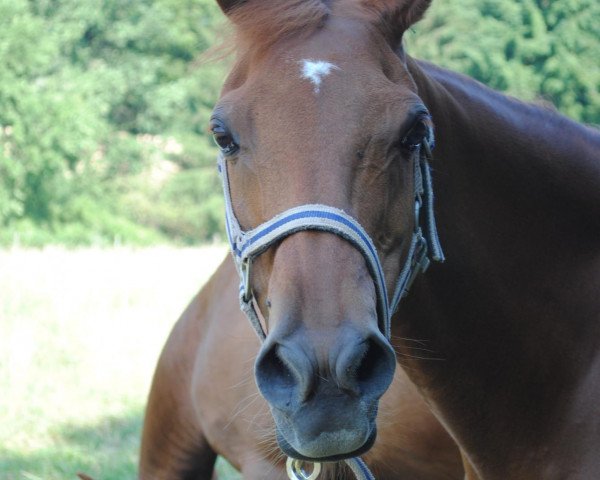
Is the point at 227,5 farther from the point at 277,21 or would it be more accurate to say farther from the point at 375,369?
the point at 375,369

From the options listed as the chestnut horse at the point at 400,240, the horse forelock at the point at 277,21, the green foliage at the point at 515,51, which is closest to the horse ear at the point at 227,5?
the chestnut horse at the point at 400,240

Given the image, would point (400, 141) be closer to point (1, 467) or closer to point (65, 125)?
point (1, 467)

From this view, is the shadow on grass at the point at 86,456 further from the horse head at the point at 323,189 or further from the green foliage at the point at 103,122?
the green foliage at the point at 103,122

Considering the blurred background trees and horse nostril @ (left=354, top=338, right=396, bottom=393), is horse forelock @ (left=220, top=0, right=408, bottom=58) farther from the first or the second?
the blurred background trees

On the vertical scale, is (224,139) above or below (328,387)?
above

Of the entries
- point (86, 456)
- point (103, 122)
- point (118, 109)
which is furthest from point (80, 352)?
point (118, 109)

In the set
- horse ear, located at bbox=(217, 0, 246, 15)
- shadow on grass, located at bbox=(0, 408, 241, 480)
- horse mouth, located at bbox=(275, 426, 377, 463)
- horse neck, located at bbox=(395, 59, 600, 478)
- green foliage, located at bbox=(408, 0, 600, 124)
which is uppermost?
Result: horse ear, located at bbox=(217, 0, 246, 15)

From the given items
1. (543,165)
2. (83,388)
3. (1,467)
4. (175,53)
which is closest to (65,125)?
(175,53)

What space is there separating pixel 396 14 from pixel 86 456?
4592mm

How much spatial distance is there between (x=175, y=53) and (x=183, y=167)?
4.63 m

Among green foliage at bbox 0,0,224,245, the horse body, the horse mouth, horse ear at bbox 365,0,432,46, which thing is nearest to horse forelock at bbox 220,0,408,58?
horse ear at bbox 365,0,432,46

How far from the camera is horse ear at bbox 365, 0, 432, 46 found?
7.59 feet

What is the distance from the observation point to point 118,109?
1259 inches

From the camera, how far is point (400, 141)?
213 centimetres
